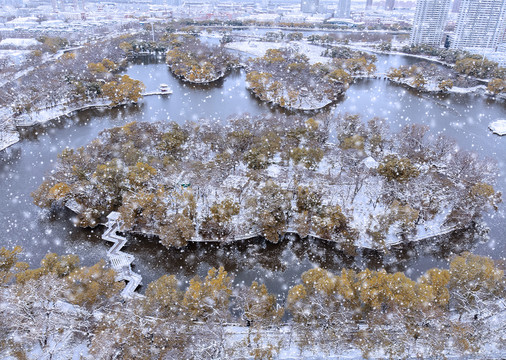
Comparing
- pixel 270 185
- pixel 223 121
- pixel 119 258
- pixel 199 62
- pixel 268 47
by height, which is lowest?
pixel 119 258

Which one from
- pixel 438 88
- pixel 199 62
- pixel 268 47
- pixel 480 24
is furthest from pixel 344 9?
pixel 199 62

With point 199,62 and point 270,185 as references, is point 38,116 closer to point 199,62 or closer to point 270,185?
point 199,62

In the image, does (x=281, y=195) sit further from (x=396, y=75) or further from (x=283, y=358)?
(x=396, y=75)

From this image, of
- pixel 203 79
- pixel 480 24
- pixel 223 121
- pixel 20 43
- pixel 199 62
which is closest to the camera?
pixel 223 121

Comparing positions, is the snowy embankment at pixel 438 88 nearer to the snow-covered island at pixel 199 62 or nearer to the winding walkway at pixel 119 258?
the snow-covered island at pixel 199 62

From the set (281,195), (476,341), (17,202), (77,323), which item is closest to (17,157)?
(17,202)

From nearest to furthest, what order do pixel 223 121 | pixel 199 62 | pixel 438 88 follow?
pixel 223 121 < pixel 438 88 < pixel 199 62
